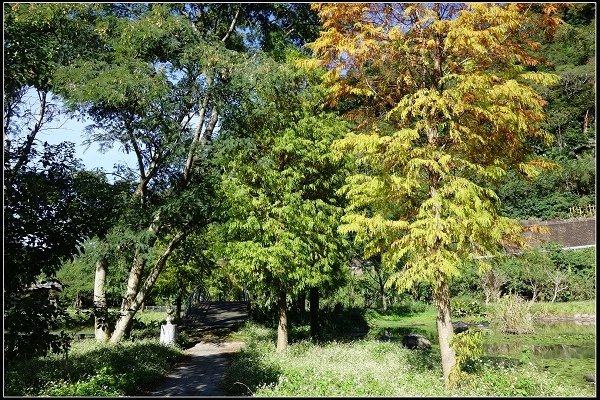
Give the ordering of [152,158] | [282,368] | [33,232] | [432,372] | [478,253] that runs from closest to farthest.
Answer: [33,232]
[478,253]
[432,372]
[282,368]
[152,158]

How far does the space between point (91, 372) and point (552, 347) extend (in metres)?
16.4

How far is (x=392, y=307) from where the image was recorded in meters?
32.6

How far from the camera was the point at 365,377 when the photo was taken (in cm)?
931

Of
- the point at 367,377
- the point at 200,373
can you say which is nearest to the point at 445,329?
the point at 367,377

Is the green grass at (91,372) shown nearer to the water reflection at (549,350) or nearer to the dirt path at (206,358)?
the dirt path at (206,358)

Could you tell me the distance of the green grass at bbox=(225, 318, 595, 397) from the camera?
8.11 meters

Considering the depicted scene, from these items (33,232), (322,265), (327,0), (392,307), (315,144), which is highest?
(327,0)

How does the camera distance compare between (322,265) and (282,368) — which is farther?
(322,265)

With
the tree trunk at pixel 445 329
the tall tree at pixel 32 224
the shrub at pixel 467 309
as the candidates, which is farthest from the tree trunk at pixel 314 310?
the shrub at pixel 467 309

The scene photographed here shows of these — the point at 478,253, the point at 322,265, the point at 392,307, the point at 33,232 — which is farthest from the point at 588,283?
the point at 33,232

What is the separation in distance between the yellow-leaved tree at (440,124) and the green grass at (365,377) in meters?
0.77

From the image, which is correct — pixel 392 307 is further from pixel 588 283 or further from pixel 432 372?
pixel 432 372

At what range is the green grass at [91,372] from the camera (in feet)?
27.5

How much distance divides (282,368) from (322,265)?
13.2 feet
